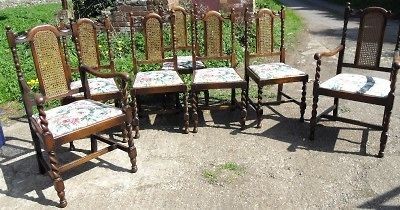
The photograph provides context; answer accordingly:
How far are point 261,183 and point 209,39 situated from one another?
2221 mm

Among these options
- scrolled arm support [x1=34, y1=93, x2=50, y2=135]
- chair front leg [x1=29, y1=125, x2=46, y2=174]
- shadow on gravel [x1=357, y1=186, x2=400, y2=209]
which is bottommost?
shadow on gravel [x1=357, y1=186, x2=400, y2=209]

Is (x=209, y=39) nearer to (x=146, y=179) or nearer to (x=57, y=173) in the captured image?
(x=146, y=179)

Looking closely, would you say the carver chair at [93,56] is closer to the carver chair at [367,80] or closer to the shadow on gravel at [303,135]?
the shadow on gravel at [303,135]

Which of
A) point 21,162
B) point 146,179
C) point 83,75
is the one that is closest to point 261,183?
point 146,179

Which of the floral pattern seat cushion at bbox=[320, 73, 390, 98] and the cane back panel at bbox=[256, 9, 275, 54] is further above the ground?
the cane back panel at bbox=[256, 9, 275, 54]

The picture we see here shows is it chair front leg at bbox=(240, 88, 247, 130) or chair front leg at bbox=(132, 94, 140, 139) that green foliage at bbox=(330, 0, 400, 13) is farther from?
chair front leg at bbox=(132, 94, 140, 139)

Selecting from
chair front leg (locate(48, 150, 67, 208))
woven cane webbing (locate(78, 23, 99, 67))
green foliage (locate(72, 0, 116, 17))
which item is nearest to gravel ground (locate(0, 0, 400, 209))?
chair front leg (locate(48, 150, 67, 208))

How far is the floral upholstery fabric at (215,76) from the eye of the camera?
15.1ft

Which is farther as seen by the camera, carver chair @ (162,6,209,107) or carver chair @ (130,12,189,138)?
carver chair @ (162,6,209,107)

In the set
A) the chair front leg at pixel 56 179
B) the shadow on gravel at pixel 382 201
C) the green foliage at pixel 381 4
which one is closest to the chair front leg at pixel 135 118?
the chair front leg at pixel 56 179

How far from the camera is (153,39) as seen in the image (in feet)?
16.5

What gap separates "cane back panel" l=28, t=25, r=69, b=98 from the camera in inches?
147

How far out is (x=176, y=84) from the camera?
14.9 feet

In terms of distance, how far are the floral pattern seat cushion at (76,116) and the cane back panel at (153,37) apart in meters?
1.42
